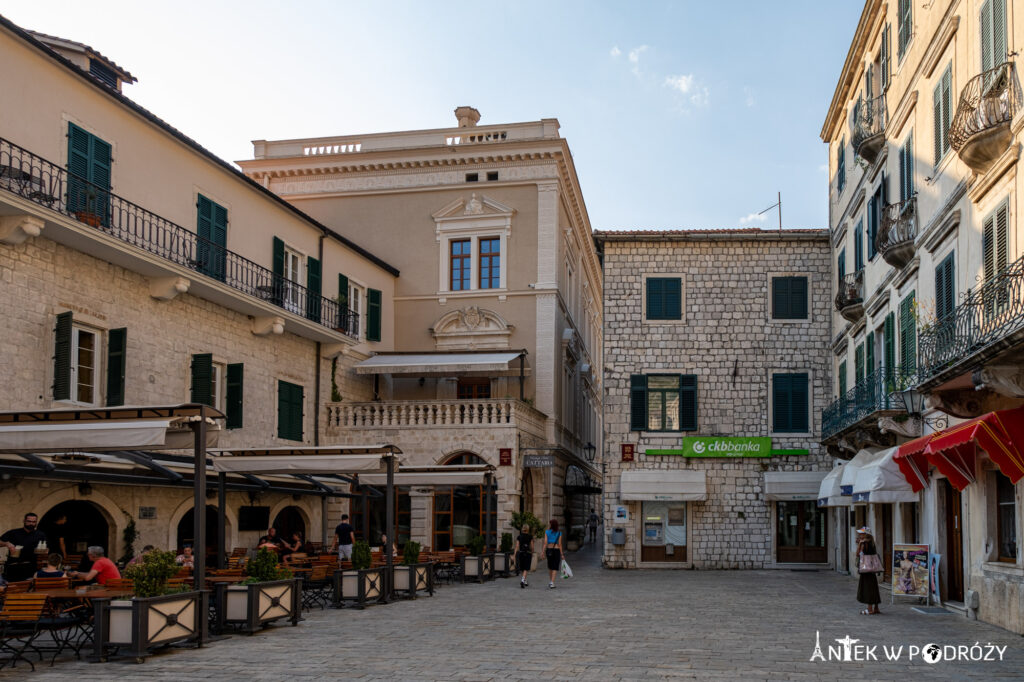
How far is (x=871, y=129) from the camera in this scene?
21.9 meters

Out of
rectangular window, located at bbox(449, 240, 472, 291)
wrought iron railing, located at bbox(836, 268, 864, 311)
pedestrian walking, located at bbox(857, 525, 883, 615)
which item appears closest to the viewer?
pedestrian walking, located at bbox(857, 525, 883, 615)

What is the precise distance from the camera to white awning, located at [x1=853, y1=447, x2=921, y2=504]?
17969 millimetres

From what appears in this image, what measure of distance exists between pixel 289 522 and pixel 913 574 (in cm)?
1581

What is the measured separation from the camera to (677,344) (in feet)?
97.7

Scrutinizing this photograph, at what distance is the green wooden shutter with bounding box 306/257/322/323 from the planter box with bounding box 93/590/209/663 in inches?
630

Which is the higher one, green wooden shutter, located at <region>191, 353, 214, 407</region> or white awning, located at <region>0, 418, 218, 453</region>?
green wooden shutter, located at <region>191, 353, 214, 407</region>

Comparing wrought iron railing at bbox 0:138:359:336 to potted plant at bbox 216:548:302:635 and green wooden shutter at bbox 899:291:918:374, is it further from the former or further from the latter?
green wooden shutter at bbox 899:291:918:374

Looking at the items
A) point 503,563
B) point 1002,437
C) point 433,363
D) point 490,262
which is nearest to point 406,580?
point 503,563

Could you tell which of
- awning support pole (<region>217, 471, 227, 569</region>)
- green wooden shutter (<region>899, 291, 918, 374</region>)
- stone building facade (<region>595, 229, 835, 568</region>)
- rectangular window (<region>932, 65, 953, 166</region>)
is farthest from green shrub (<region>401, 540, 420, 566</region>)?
rectangular window (<region>932, 65, 953, 166</region>)

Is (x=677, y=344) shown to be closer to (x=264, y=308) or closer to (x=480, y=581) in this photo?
(x=480, y=581)

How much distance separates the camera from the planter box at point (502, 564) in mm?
25594

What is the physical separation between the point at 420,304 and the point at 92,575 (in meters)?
20.6

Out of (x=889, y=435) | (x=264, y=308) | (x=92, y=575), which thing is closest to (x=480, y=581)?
(x=264, y=308)

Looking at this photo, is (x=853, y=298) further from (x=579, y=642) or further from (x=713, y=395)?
(x=579, y=642)
